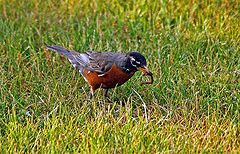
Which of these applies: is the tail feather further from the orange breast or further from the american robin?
the orange breast

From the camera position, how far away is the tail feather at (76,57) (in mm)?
5164

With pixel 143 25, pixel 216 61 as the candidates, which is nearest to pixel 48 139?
pixel 216 61

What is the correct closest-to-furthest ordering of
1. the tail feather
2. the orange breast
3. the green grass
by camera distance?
the green grass, the orange breast, the tail feather

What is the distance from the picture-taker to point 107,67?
4.86 m

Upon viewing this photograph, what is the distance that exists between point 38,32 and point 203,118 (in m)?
2.30

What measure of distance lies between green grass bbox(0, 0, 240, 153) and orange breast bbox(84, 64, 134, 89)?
0.47 ft

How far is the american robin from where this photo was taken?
15.4 feet

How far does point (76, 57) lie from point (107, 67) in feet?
1.61

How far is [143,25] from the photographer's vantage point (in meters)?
6.52

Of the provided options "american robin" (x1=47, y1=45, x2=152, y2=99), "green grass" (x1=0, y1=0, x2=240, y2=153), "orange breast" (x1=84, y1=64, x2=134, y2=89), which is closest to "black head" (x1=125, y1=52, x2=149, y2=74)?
"american robin" (x1=47, y1=45, x2=152, y2=99)

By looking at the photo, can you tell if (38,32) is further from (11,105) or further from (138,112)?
(138,112)

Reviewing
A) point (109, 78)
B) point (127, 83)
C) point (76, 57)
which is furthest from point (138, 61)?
point (76, 57)

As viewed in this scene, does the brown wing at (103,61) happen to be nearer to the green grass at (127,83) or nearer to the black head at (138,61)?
the black head at (138,61)

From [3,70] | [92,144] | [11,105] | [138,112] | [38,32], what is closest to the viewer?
[92,144]
